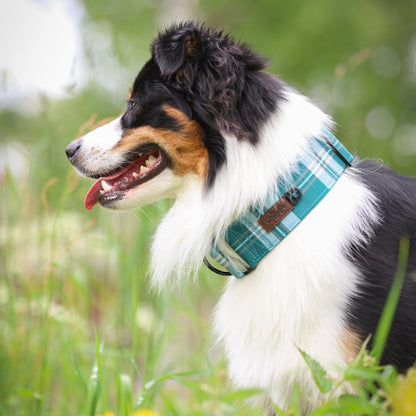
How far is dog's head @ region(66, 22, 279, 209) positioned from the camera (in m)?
2.05

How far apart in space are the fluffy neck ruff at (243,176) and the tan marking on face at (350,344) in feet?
2.07

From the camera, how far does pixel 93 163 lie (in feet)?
7.39

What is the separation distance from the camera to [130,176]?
2277mm

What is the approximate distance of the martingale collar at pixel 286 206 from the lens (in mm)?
1929

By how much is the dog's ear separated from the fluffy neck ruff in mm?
391

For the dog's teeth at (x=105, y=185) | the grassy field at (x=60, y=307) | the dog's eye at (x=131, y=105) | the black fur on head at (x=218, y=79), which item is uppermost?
the black fur on head at (x=218, y=79)

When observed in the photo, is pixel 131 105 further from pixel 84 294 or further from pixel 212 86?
pixel 84 294

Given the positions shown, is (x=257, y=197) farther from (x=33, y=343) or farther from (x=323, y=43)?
(x=323, y=43)

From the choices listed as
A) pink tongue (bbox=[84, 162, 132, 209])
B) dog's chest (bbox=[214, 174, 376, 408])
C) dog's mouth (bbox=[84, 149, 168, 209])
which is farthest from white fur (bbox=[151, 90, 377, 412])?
pink tongue (bbox=[84, 162, 132, 209])

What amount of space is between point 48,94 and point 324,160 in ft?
6.57

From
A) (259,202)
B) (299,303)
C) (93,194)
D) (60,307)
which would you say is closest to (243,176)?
(259,202)

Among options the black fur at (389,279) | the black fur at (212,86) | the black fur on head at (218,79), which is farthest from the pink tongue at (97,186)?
the black fur at (389,279)

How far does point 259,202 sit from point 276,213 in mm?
99

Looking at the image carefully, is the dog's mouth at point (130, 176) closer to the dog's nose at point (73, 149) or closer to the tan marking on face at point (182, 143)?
the tan marking on face at point (182, 143)
